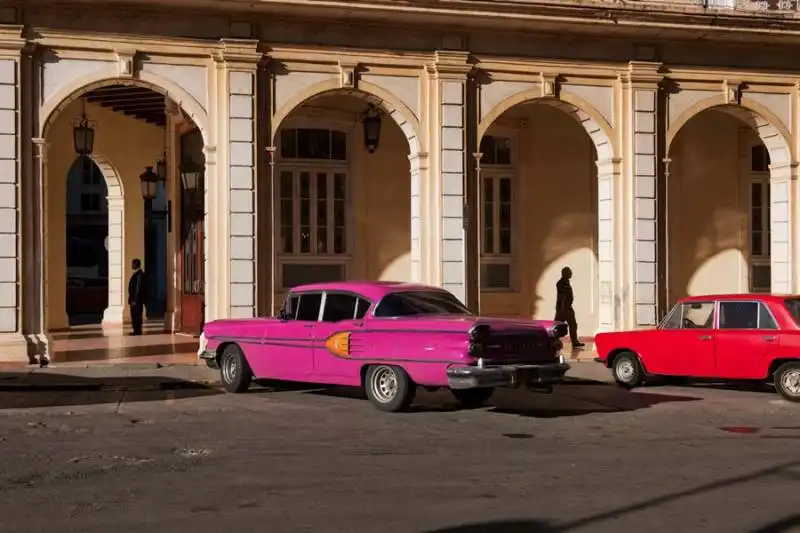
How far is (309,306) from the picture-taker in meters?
13.2

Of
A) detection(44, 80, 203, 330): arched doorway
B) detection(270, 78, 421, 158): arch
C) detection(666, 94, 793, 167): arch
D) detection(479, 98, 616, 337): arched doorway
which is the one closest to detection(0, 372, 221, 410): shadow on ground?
detection(270, 78, 421, 158): arch

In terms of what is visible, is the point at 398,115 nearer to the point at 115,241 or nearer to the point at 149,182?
the point at 149,182

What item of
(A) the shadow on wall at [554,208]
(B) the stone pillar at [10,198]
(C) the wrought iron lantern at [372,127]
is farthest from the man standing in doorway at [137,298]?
(A) the shadow on wall at [554,208]

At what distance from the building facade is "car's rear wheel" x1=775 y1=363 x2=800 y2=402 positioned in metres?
5.87

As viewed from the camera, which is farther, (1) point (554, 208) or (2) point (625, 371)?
(1) point (554, 208)

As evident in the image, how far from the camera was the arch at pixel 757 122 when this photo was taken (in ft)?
64.8

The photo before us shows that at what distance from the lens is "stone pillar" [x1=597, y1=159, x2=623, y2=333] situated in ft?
63.6

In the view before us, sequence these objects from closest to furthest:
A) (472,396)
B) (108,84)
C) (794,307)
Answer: (472,396) → (794,307) → (108,84)

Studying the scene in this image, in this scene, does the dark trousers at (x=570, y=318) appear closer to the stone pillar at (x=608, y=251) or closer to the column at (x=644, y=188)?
the stone pillar at (x=608, y=251)

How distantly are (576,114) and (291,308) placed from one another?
8125 mm

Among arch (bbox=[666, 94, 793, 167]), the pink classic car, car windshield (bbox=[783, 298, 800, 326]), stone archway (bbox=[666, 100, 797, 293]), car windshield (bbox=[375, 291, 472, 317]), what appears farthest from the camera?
stone archway (bbox=[666, 100, 797, 293])

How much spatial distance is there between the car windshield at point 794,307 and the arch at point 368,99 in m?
7.03

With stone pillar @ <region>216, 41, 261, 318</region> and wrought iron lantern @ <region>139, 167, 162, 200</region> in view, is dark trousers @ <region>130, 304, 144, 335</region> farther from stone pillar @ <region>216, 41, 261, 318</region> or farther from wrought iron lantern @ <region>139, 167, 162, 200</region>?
stone pillar @ <region>216, 41, 261, 318</region>

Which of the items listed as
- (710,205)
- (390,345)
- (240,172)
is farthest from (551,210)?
(390,345)
